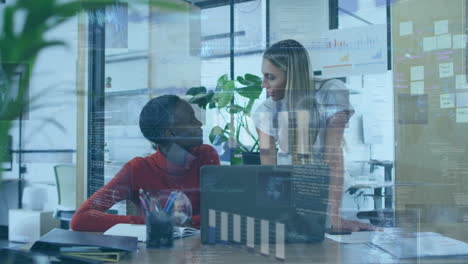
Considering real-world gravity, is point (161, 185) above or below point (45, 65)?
below

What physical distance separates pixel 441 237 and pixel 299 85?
64cm

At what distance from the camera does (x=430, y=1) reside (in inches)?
60.3

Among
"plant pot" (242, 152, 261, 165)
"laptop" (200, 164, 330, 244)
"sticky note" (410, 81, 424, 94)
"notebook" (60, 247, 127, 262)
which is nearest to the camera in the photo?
"notebook" (60, 247, 127, 262)

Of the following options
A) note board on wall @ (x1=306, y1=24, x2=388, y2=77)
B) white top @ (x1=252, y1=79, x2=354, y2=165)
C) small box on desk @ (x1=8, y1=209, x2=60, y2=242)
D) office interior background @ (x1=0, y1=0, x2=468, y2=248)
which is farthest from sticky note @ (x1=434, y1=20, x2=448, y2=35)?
small box on desk @ (x1=8, y1=209, x2=60, y2=242)

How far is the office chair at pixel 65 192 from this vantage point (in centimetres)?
130

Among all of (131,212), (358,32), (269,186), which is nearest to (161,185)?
(131,212)

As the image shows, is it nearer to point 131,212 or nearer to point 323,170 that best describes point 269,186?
point 323,170

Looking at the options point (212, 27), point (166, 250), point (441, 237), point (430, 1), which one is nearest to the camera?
point (166, 250)

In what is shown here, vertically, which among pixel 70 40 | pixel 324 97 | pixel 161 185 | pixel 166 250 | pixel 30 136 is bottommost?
pixel 166 250

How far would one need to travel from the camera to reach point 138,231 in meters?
1.24

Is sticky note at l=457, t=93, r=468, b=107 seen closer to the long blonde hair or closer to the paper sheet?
the long blonde hair

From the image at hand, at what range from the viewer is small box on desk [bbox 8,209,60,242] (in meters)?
1.29

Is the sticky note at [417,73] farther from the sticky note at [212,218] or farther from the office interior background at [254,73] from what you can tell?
the sticky note at [212,218]

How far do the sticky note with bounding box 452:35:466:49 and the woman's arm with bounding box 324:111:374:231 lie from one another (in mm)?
479
